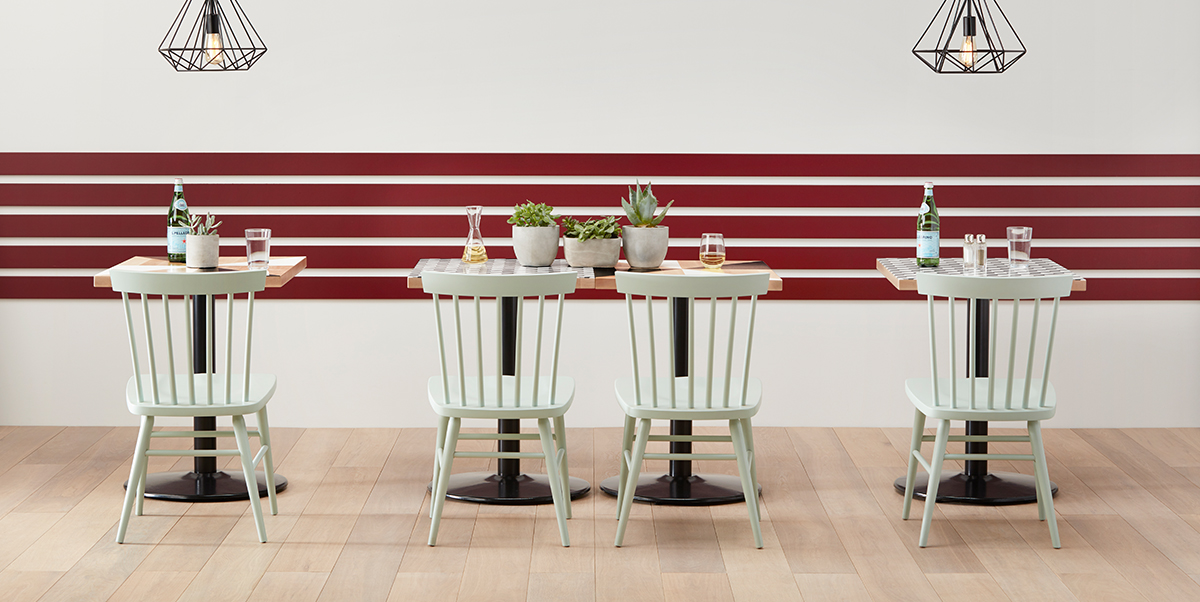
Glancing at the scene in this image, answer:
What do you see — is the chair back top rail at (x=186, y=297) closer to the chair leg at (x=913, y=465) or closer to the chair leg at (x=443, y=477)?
the chair leg at (x=443, y=477)

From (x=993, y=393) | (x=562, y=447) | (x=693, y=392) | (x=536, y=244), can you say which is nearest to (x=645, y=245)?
(x=536, y=244)

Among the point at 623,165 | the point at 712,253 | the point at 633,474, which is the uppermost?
the point at 623,165

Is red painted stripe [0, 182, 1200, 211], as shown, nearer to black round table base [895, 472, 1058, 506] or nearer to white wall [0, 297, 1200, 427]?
white wall [0, 297, 1200, 427]

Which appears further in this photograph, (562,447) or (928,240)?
(928,240)

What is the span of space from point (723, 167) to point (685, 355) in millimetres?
1096

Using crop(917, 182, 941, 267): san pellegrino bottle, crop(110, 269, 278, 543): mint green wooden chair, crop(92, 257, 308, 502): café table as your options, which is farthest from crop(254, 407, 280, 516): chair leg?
crop(917, 182, 941, 267): san pellegrino bottle

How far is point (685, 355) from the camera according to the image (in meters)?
3.53

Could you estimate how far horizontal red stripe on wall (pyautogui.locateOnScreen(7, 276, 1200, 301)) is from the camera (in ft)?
14.4

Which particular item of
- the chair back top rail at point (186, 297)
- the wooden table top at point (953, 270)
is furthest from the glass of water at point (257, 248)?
the wooden table top at point (953, 270)

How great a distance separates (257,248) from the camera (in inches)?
135

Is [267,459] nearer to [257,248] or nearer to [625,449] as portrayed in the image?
[257,248]

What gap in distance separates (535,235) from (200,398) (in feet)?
3.55

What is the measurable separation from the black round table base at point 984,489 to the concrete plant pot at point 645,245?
1.11 meters

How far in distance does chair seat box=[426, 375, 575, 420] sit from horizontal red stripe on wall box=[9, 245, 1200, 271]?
1.23 meters
